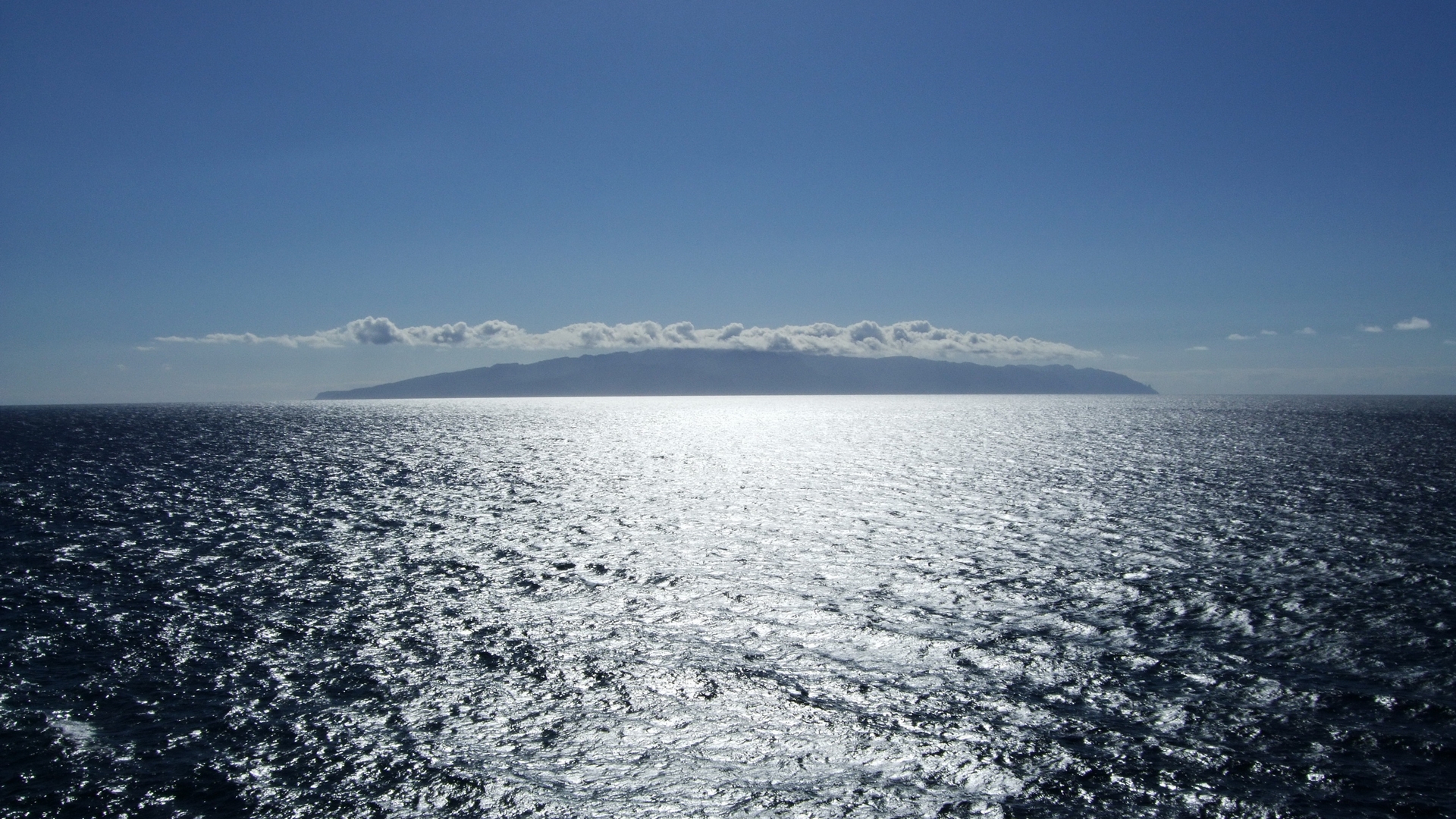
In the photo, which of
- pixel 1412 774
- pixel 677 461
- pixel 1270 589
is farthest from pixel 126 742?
pixel 677 461

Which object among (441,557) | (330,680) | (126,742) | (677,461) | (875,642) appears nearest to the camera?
(126,742)

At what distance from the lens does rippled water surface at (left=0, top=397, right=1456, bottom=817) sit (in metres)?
18.8

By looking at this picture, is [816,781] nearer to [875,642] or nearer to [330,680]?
[875,642]

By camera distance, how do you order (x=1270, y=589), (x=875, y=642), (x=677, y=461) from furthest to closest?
(x=677, y=461), (x=1270, y=589), (x=875, y=642)

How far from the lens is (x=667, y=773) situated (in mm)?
19406

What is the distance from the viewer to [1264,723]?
21938mm

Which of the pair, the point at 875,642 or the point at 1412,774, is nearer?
the point at 1412,774

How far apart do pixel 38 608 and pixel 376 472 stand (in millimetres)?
61004

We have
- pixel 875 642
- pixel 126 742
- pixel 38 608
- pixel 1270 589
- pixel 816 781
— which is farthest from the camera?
pixel 1270 589

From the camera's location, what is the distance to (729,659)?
1075 inches

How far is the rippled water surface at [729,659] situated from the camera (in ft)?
61.6

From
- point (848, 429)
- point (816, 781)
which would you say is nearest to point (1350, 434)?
point (848, 429)

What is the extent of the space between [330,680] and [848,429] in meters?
180

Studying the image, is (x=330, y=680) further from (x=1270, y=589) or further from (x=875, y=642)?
(x=1270, y=589)
